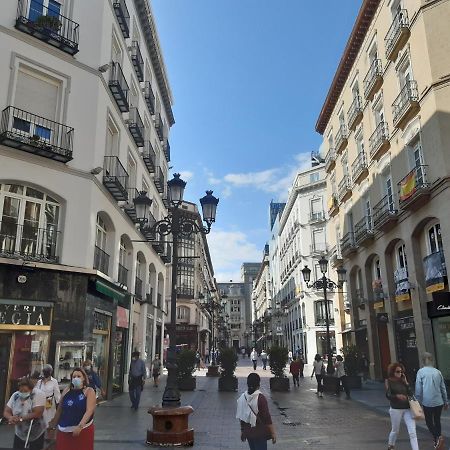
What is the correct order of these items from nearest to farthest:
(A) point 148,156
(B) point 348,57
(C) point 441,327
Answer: (C) point 441,327 → (A) point 148,156 → (B) point 348,57

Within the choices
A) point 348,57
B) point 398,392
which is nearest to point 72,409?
point 398,392

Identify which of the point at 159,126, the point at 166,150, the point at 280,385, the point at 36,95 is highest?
the point at 159,126

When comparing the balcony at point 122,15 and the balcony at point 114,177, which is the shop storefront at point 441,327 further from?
the balcony at point 122,15

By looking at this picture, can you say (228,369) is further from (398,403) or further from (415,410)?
(415,410)

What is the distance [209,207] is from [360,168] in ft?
50.3

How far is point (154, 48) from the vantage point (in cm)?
2478

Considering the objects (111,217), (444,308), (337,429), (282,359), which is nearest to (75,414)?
(337,429)

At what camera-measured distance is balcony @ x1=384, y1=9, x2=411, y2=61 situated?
60.2ft

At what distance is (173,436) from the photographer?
8.49 m

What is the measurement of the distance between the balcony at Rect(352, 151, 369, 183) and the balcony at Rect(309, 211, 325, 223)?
21995 mm

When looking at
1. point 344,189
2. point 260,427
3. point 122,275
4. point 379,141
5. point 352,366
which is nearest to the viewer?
point 260,427

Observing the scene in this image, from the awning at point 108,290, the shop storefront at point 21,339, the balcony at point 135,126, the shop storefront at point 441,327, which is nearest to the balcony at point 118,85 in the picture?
the balcony at point 135,126

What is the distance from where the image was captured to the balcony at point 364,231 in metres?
22.7

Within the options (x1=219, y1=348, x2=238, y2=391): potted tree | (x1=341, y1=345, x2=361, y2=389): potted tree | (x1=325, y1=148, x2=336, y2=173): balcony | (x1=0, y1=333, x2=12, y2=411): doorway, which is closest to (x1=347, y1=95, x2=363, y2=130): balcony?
(x1=325, y1=148, x2=336, y2=173): balcony
